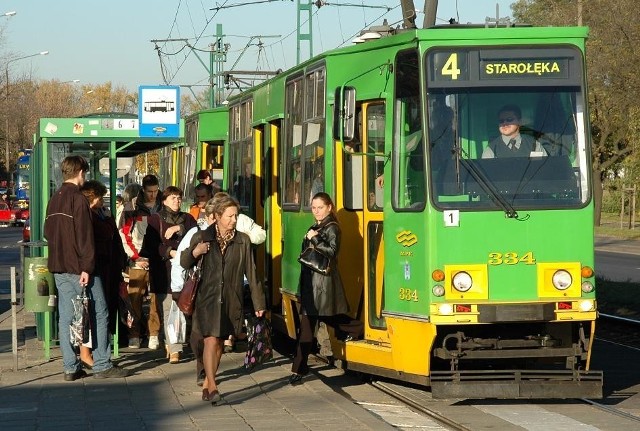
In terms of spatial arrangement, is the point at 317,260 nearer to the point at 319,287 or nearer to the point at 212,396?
the point at 319,287

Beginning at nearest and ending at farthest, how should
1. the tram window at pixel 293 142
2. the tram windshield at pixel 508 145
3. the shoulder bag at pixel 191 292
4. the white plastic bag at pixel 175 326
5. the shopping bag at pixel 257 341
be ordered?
1. the shoulder bag at pixel 191 292
2. the tram windshield at pixel 508 145
3. the shopping bag at pixel 257 341
4. the white plastic bag at pixel 175 326
5. the tram window at pixel 293 142

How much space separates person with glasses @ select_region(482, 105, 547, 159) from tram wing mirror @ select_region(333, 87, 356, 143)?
115cm

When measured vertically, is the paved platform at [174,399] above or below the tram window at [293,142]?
below

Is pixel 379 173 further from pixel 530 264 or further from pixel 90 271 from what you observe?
pixel 90 271

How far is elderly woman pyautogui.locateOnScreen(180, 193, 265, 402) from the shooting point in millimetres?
10648

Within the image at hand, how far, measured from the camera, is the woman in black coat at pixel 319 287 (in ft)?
38.8

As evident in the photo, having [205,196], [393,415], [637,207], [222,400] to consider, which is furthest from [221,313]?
[637,207]

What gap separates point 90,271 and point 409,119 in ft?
10.2

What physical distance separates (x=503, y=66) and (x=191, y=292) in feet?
10.5

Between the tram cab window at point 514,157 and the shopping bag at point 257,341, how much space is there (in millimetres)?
1938

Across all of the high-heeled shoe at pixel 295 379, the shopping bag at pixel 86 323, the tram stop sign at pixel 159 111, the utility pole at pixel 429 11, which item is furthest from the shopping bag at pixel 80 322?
the utility pole at pixel 429 11

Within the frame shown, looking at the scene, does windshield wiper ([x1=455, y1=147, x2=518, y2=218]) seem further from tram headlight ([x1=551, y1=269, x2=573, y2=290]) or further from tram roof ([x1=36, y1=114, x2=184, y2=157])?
tram roof ([x1=36, y1=114, x2=184, y2=157])

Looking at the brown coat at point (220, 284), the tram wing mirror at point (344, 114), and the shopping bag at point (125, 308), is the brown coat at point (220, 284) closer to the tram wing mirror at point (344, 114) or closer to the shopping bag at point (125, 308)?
the tram wing mirror at point (344, 114)

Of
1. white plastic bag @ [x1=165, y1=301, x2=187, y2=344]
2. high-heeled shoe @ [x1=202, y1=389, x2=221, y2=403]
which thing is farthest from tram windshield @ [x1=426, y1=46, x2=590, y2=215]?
white plastic bag @ [x1=165, y1=301, x2=187, y2=344]
